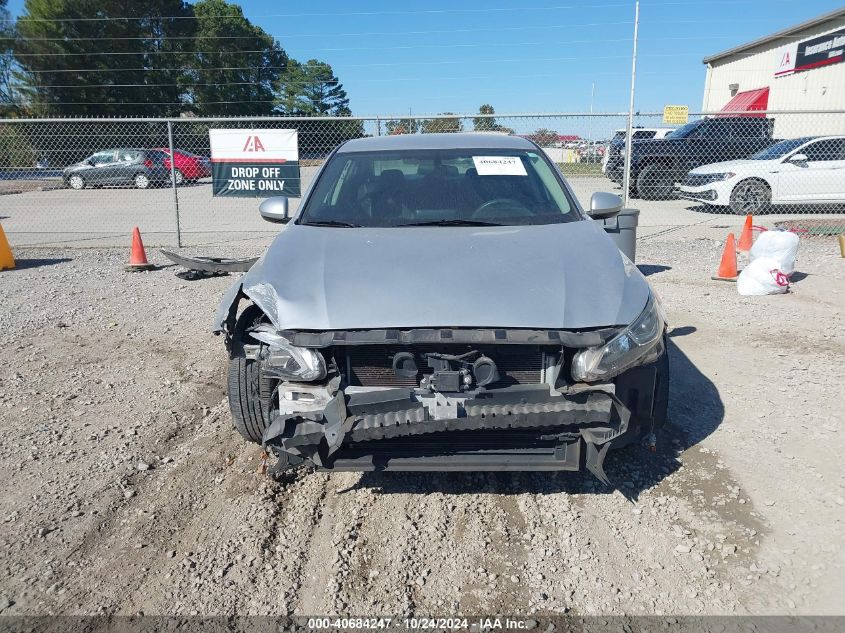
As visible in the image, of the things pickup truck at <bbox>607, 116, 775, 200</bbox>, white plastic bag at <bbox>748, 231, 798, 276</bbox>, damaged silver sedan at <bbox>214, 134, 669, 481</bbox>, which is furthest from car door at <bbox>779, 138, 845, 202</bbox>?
damaged silver sedan at <bbox>214, 134, 669, 481</bbox>

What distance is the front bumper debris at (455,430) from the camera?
2598 millimetres

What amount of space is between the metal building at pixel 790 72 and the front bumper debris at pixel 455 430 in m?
22.2

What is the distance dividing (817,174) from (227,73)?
43.6 metres

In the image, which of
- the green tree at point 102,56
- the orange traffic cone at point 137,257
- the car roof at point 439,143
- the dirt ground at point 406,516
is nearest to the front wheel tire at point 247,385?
the dirt ground at point 406,516

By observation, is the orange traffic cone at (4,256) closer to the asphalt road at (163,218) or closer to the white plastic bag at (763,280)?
the asphalt road at (163,218)

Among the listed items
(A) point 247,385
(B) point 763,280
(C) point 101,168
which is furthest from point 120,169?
(A) point 247,385

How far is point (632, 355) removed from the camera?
274cm

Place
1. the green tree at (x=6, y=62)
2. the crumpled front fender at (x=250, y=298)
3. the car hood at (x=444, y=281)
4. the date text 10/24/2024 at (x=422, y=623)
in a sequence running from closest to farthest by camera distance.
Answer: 1. the date text 10/24/2024 at (x=422, y=623)
2. the car hood at (x=444, y=281)
3. the crumpled front fender at (x=250, y=298)
4. the green tree at (x=6, y=62)

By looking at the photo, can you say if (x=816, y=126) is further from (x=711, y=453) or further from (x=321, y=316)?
(x=321, y=316)

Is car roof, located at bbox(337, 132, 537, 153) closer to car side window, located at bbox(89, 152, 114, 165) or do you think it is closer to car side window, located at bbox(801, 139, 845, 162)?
car side window, located at bbox(801, 139, 845, 162)

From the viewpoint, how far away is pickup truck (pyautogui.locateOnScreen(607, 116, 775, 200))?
50.1ft

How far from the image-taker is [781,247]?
23.8ft

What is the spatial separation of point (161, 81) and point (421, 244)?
4598 centimetres

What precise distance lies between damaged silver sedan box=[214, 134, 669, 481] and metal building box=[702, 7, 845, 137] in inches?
860
